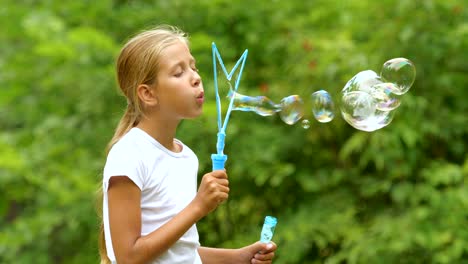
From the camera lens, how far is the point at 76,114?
15.3ft

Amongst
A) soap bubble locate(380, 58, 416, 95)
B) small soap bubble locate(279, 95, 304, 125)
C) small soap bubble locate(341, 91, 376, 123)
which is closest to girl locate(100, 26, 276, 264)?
small soap bubble locate(279, 95, 304, 125)

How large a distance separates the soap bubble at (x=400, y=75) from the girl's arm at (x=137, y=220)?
116cm

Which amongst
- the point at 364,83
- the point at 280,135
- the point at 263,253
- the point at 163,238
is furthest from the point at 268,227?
the point at 280,135

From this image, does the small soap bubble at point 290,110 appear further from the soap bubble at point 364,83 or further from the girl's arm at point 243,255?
the girl's arm at point 243,255

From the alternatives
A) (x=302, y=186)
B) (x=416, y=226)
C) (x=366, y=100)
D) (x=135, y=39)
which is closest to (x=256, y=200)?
(x=302, y=186)

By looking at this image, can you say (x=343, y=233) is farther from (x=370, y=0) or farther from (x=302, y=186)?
(x=370, y=0)

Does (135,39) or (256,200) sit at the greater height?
(135,39)

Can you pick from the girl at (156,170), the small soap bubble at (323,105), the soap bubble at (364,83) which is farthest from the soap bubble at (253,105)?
the girl at (156,170)

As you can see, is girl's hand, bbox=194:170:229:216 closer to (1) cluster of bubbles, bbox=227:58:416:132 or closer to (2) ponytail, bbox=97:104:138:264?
(2) ponytail, bbox=97:104:138:264

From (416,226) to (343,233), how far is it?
0.40 m

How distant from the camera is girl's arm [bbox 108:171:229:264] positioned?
1.91 meters

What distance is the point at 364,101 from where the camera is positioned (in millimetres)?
2779

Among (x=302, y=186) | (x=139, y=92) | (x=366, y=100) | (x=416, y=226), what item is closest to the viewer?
(x=139, y=92)

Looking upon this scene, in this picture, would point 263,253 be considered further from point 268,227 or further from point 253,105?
point 253,105
